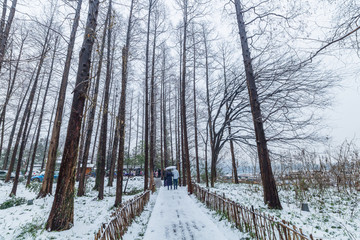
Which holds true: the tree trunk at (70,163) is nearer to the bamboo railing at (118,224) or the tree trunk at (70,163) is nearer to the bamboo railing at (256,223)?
the bamboo railing at (118,224)

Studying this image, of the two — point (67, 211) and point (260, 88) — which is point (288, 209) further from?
point (67, 211)

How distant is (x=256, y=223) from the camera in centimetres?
319

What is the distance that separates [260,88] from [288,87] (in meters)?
1.08

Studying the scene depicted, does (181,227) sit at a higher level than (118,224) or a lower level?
lower

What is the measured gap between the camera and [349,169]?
286 inches

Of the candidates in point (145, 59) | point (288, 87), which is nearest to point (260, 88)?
point (288, 87)

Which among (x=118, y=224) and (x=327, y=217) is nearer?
(x=118, y=224)

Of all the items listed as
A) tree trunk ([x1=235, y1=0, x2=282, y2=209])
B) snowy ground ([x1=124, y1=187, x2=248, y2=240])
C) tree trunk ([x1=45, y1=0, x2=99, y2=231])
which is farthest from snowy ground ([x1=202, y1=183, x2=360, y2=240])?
tree trunk ([x1=45, y1=0, x2=99, y2=231])

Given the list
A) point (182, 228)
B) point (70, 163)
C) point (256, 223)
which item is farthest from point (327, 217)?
point (70, 163)

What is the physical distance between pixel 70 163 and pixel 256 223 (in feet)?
14.0

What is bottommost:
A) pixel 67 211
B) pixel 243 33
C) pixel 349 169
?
pixel 67 211

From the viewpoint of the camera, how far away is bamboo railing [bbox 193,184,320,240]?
8.16 feet

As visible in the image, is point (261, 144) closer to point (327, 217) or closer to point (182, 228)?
point (327, 217)

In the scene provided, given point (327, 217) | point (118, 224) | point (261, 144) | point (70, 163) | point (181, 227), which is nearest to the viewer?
point (118, 224)
